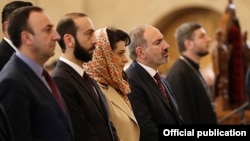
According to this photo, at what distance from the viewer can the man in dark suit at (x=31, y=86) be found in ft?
10.7

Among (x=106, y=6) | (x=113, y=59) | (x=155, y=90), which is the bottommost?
(x=106, y=6)

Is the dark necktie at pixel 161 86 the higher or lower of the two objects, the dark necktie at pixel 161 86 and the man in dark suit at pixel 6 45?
the lower

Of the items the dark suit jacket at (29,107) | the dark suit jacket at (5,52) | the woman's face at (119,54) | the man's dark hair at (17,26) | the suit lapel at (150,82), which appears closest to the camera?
the dark suit jacket at (29,107)

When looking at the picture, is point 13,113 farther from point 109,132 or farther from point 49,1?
point 49,1

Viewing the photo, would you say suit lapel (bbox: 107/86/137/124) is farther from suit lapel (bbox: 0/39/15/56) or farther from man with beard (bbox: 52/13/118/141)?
suit lapel (bbox: 0/39/15/56)

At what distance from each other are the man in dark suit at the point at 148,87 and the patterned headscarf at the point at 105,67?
336 millimetres

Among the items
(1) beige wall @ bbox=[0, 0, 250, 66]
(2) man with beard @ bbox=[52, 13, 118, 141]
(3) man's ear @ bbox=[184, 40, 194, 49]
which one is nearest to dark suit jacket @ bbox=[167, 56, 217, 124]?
(3) man's ear @ bbox=[184, 40, 194, 49]

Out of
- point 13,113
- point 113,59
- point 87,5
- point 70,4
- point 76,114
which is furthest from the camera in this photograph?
point 87,5

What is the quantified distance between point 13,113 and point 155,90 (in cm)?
174

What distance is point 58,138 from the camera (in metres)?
3.39

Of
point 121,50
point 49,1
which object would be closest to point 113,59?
point 121,50

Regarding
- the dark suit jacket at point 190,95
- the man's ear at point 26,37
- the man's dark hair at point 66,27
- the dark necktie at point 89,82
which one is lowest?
the dark suit jacket at point 190,95

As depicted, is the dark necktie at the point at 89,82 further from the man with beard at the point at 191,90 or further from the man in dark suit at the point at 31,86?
the man with beard at the point at 191,90

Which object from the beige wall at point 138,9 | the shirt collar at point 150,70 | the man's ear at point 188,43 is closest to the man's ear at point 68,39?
the shirt collar at point 150,70
